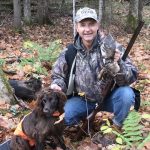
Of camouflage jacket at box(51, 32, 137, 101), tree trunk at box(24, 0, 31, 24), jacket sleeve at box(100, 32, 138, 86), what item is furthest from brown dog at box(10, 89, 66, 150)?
tree trunk at box(24, 0, 31, 24)

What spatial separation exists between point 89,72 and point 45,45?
30.8ft

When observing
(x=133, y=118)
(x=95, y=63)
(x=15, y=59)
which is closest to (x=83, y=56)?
(x=95, y=63)

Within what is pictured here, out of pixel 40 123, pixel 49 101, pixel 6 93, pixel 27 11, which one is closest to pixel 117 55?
pixel 49 101

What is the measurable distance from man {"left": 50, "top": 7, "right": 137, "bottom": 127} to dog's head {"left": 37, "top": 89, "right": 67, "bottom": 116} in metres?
0.30

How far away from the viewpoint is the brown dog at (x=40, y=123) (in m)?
4.81

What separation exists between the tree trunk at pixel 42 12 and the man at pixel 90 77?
15.2 m

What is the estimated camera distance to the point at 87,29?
528cm

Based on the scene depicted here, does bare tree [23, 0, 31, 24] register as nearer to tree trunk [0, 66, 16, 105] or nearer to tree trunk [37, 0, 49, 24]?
tree trunk [37, 0, 49, 24]

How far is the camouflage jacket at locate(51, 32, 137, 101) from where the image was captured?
208 inches

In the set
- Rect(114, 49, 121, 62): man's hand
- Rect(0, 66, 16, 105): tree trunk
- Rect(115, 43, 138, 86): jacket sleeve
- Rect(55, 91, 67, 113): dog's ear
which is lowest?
Rect(0, 66, 16, 105): tree trunk

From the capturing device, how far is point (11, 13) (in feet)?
75.2

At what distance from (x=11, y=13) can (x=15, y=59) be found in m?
13.7

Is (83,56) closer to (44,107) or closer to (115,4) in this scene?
(44,107)

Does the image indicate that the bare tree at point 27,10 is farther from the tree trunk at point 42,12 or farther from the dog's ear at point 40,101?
the dog's ear at point 40,101
